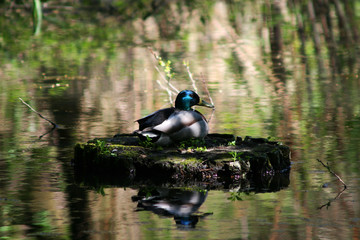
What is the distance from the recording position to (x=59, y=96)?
48.9 ft

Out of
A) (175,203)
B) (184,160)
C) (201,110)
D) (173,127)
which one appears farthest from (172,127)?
(201,110)

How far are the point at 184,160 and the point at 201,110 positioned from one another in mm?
4848

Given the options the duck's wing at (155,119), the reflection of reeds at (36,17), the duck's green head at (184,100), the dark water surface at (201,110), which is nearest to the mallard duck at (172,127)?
the duck's wing at (155,119)

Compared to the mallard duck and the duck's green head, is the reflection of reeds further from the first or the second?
the duck's green head

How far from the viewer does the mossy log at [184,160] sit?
844cm

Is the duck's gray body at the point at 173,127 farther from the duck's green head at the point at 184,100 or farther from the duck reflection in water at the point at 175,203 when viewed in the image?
the duck reflection in water at the point at 175,203

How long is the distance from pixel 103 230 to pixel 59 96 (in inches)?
339

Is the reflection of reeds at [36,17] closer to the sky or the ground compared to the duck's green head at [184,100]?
closer to the sky

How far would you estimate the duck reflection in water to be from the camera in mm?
6930

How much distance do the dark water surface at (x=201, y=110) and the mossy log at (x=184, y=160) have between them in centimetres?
28

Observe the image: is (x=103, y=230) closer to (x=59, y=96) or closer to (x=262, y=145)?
(x=262, y=145)

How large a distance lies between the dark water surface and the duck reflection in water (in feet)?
0.06

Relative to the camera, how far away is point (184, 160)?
8.50 meters

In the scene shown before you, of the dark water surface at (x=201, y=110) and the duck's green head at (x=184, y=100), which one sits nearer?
the dark water surface at (x=201, y=110)
